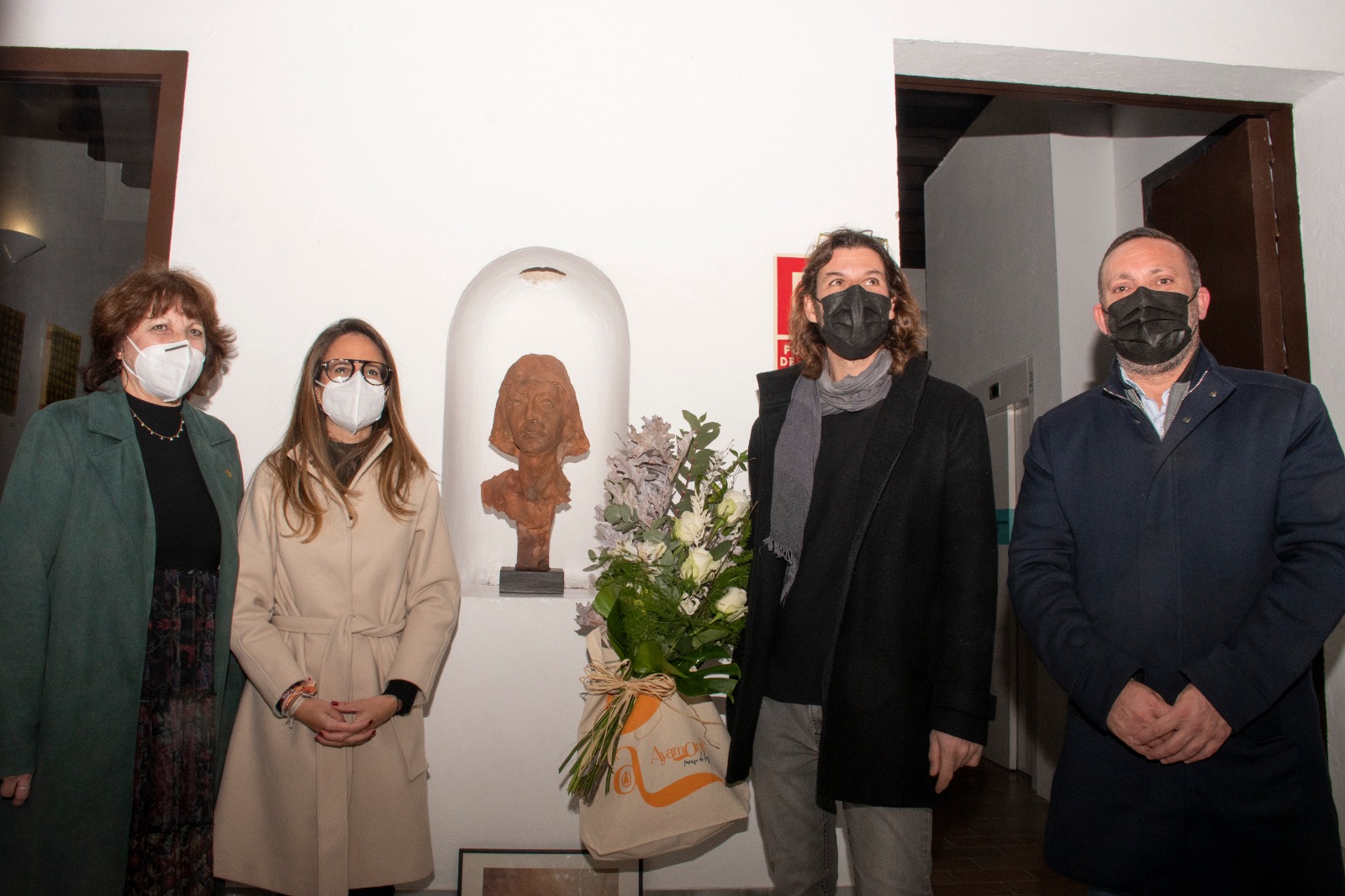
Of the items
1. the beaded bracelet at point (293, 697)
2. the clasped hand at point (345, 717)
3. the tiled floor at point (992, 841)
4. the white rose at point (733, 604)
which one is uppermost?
the white rose at point (733, 604)

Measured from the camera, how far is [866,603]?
173 cm

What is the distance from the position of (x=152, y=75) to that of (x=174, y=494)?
5.25 feet

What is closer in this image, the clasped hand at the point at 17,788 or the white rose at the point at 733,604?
the clasped hand at the point at 17,788

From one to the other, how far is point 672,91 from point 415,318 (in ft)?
3.63

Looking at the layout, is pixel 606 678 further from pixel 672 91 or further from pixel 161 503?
pixel 672 91

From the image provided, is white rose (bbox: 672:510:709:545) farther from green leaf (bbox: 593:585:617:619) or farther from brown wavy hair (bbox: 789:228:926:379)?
brown wavy hair (bbox: 789:228:926:379)

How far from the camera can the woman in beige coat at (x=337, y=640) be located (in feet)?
6.29

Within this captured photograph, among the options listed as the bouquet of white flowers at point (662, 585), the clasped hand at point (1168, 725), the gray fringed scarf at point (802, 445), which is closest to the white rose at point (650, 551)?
the bouquet of white flowers at point (662, 585)

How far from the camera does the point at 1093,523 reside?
5.85 feet

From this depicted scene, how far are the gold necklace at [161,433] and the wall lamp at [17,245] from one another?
159 cm

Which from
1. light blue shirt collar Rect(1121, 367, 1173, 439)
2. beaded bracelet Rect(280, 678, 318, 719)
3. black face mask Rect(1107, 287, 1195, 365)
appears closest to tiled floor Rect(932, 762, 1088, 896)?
light blue shirt collar Rect(1121, 367, 1173, 439)

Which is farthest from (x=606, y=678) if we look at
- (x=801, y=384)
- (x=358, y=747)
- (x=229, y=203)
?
(x=229, y=203)

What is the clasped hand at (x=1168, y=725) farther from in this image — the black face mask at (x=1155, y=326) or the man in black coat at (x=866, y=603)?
the black face mask at (x=1155, y=326)

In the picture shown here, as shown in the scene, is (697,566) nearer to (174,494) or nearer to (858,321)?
(858,321)
